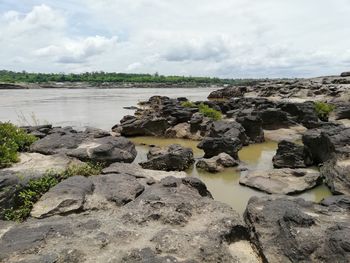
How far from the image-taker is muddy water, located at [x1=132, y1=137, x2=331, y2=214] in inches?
369

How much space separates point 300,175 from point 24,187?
→ 7095 mm

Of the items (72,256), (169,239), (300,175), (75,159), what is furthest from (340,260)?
(75,159)

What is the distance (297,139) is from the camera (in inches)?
674

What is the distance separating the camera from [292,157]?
483 inches

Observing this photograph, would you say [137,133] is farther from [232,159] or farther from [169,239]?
[169,239]

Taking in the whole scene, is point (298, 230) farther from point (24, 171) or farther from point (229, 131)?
point (229, 131)

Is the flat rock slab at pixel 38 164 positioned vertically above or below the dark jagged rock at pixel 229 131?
above

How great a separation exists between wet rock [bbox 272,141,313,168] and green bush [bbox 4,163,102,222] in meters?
6.07

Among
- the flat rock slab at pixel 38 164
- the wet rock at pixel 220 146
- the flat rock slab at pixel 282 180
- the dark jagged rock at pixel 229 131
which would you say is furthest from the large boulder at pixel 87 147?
the dark jagged rock at pixel 229 131

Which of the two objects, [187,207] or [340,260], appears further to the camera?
[187,207]

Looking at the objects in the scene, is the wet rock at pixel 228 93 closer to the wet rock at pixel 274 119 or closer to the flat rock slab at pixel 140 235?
the wet rock at pixel 274 119

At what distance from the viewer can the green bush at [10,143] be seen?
9.41 m

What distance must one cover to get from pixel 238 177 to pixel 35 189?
→ 5714 mm

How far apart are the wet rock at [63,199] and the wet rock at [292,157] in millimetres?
6840
